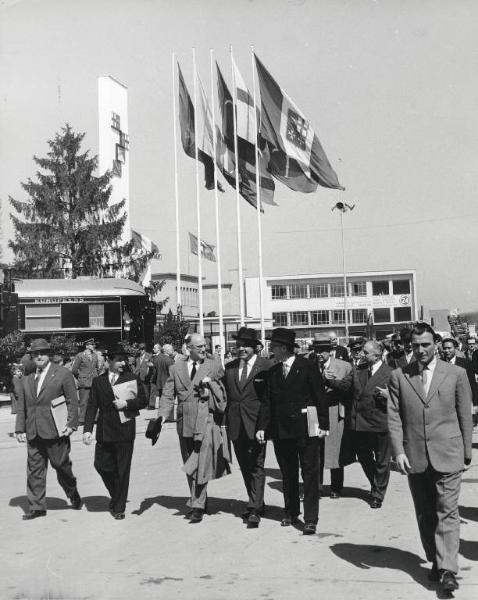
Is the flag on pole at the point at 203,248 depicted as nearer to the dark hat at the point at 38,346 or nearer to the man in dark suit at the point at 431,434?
the dark hat at the point at 38,346

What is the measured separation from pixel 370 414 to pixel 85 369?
1079 cm

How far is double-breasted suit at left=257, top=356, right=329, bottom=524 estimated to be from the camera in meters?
7.73

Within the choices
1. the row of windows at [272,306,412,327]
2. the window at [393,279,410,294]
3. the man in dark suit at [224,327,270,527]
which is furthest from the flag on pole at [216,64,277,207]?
the window at [393,279,410,294]

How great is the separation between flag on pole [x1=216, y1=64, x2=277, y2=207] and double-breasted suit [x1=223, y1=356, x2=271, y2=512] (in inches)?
961

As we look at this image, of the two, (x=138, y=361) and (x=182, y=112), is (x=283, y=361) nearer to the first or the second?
(x=138, y=361)

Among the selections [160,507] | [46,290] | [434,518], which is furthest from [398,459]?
[46,290]

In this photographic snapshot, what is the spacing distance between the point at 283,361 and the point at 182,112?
26.5 meters

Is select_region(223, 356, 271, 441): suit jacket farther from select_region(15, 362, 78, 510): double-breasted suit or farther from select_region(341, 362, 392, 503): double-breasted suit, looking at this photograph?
select_region(15, 362, 78, 510): double-breasted suit

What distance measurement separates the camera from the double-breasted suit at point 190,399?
8547mm

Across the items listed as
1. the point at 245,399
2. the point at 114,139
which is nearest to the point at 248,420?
the point at 245,399

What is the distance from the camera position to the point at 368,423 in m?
9.20

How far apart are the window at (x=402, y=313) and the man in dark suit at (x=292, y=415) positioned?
91.6m

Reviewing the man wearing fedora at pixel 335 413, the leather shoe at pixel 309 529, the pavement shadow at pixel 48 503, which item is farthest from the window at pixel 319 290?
the leather shoe at pixel 309 529

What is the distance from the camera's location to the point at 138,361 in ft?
77.9
